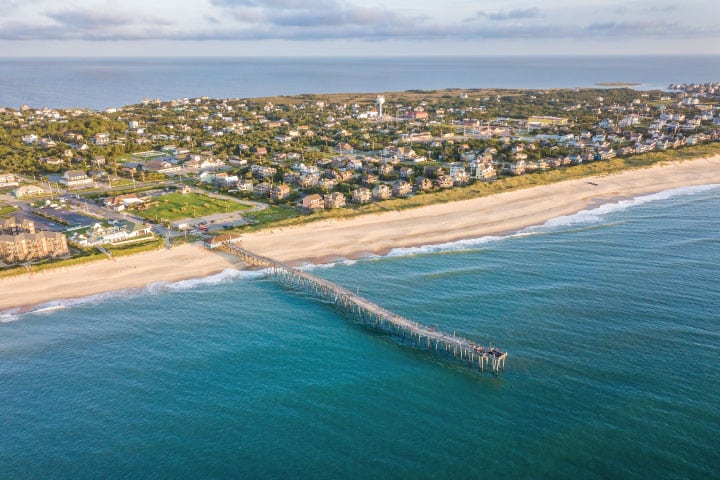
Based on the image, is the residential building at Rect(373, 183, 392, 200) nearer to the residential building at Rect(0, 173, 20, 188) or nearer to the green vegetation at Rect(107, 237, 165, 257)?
the green vegetation at Rect(107, 237, 165, 257)

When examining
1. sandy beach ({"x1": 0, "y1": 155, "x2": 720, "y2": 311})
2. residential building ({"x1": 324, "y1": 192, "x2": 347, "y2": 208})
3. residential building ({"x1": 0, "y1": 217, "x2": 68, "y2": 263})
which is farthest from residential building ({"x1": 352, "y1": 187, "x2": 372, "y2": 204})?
residential building ({"x1": 0, "y1": 217, "x2": 68, "y2": 263})

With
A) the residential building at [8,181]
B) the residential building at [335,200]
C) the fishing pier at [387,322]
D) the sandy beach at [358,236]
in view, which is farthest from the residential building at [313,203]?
the residential building at [8,181]

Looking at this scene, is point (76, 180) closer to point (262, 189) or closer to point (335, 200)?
point (262, 189)

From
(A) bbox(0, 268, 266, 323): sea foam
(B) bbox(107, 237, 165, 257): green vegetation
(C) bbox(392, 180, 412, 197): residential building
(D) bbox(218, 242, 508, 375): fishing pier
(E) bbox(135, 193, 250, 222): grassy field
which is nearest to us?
(D) bbox(218, 242, 508, 375): fishing pier

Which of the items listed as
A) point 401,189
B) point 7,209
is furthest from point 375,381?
point 7,209

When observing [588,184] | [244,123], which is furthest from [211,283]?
[244,123]

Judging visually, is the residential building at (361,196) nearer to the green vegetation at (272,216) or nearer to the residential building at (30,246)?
the green vegetation at (272,216)

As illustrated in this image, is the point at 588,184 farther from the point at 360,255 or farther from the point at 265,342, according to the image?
the point at 265,342
